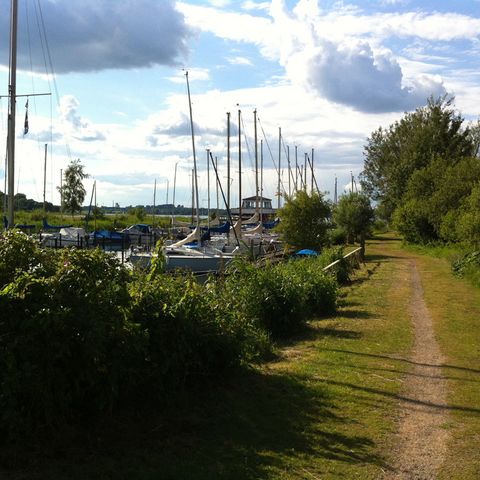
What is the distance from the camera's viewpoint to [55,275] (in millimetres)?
5809

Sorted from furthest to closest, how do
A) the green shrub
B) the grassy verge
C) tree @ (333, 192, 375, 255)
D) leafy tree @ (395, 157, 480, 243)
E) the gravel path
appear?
tree @ (333, 192, 375, 255) → leafy tree @ (395, 157, 480, 243) → the green shrub → the grassy verge → the gravel path

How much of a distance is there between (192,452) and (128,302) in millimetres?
1655

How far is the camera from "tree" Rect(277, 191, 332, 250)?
35812mm

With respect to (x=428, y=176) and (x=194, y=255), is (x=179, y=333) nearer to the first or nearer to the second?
(x=194, y=255)

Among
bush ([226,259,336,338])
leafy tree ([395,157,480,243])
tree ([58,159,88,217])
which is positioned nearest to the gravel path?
bush ([226,259,336,338])

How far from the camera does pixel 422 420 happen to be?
7.06 metres

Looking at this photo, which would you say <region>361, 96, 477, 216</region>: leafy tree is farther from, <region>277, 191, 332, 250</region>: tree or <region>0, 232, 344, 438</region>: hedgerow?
<region>0, 232, 344, 438</region>: hedgerow

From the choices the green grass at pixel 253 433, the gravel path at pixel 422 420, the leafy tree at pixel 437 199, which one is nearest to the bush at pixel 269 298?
the green grass at pixel 253 433

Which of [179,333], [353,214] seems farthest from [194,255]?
[179,333]

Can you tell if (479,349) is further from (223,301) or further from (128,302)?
(128,302)

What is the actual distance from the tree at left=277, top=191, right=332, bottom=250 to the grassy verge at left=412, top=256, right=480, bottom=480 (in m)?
12.7

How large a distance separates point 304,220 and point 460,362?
26052mm

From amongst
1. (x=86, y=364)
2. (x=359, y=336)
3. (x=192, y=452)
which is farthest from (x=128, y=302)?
(x=359, y=336)

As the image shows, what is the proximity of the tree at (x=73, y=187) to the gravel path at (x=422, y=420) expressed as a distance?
2427 inches
